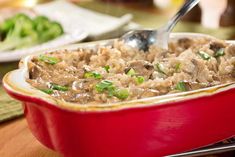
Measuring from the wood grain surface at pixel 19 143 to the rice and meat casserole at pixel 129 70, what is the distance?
198mm

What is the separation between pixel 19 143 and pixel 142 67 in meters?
0.41

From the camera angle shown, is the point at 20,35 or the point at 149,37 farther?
the point at 20,35

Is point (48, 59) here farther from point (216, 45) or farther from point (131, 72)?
point (216, 45)

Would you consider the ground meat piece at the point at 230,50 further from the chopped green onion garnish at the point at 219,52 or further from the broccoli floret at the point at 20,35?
the broccoli floret at the point at 20,35

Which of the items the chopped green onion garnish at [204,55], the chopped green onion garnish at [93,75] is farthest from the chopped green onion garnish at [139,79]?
the chopped green onion garnish at [204,55]

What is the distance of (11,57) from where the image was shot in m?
2.04

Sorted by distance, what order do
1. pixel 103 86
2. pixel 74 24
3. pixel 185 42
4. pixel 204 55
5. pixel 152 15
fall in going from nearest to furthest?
pixel 103 86 < pixel 204 55 < pixel 185 42 < pixel 74 24 < pixel 152 15

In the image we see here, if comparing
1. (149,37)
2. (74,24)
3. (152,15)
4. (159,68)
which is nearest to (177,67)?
(159,68)

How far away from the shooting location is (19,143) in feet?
4.78

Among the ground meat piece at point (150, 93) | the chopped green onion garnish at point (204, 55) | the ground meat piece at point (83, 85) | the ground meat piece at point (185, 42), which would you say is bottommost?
the ground meat piece at point (150, 93)

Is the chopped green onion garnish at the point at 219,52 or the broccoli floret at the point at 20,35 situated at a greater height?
the broccoli floret at the point at 20,35

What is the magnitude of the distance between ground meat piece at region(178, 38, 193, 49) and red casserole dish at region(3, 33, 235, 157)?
16.4 inches

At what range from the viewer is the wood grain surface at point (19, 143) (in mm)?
1389

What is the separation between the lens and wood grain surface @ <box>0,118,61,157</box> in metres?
1.39
